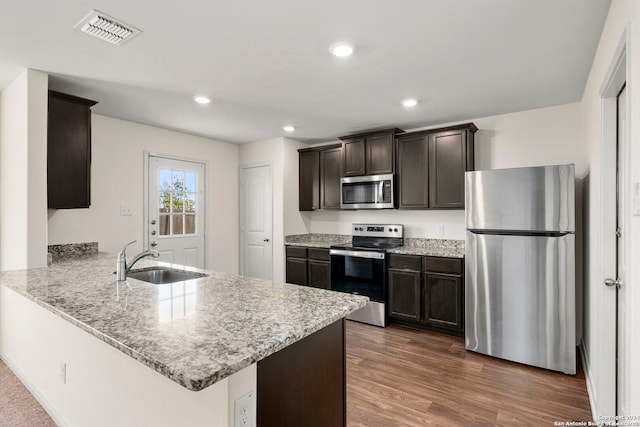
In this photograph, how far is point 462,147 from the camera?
12.0 feet

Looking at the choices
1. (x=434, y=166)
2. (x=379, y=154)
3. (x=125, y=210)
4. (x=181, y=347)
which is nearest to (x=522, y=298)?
(x=434, y=166)

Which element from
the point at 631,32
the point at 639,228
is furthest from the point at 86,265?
the point at 631,32

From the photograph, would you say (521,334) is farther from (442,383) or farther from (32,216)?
(32,216)

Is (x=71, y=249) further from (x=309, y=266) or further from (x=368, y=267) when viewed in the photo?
(x=368, y=267)

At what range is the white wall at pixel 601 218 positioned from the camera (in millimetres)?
1243

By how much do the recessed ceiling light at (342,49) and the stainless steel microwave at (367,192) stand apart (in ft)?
6.66

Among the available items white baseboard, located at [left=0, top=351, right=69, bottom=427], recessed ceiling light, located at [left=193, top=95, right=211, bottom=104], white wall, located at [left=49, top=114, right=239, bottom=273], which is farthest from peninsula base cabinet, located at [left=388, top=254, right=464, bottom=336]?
white baseboard, located at [left=0, top=351, right=69, bottom=427]

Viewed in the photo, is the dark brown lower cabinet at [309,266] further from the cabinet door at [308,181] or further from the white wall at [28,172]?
the white wall at [28,172]

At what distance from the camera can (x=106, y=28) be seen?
1.97m

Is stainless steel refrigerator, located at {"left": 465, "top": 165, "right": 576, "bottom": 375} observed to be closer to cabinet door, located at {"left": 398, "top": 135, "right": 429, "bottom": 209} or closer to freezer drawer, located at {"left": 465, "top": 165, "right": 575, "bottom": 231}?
freezer drawer, located at {"left": 465, "top": 165, "right": 575, "bottom": 231}

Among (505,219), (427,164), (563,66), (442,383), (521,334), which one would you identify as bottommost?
(442,383)

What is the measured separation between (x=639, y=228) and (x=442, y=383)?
1861 millimetres

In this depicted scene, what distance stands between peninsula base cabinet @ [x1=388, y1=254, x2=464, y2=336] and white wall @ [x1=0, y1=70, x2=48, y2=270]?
3.28 metres

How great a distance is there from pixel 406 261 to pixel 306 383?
2.61m
